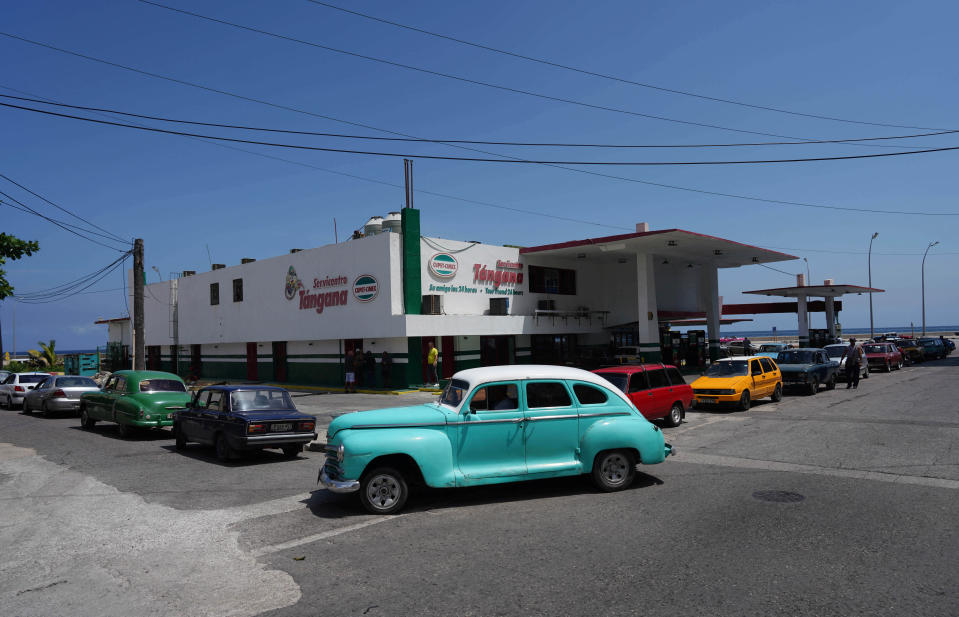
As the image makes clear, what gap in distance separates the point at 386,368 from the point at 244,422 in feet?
49.4

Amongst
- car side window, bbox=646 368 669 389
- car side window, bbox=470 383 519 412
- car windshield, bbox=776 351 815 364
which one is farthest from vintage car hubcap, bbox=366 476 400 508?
car windshield, bbox=776 351 815 364

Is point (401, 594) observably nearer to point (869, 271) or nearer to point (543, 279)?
point (543, 279)

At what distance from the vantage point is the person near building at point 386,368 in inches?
1044

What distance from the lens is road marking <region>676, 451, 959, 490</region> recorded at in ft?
29.3

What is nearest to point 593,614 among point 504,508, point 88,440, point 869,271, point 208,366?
point 504,508

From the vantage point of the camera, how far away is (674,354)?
3728cm

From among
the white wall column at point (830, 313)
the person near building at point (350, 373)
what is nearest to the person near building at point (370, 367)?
the person near building at point (350, 373)

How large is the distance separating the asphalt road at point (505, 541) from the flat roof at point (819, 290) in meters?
39.3

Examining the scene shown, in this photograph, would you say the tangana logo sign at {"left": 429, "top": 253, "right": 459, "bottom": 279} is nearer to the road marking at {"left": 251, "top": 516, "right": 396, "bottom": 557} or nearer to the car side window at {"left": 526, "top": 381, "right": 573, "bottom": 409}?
the car side window at {"left": 526, "top": 381, "right": 573, "bottom": 409}

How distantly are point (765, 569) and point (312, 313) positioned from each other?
86.8ft

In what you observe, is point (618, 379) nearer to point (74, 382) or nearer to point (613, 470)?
point (613, 470)

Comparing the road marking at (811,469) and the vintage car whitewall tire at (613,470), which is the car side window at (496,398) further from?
the road marking at (811,469)

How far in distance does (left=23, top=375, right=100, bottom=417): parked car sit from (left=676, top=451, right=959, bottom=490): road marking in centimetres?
1933

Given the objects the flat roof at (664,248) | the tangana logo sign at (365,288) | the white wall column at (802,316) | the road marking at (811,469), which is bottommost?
the road marking at (811,469)
